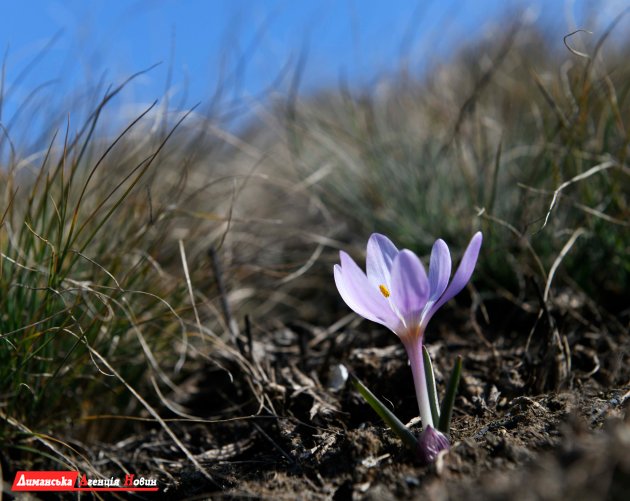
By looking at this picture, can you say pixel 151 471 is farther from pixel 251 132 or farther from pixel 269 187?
pixel 251 132

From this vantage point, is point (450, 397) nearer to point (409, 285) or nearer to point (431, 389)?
point (431, 389)

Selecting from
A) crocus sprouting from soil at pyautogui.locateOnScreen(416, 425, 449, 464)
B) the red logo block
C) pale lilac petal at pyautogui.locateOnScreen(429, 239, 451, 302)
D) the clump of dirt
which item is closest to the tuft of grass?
the clump of dirt

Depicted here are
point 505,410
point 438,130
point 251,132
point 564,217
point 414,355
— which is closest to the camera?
point 414,355

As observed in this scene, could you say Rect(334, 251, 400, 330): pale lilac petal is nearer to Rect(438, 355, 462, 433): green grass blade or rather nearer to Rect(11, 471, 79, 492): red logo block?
Rect(438, 355, 462, 433): green grass blade

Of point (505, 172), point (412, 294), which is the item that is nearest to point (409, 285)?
point (412, 294)

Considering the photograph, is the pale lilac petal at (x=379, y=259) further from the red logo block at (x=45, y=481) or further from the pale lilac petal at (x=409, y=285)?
the red logo block at (x=45, y=481)

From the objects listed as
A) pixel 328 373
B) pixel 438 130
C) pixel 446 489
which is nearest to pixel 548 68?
pixel 438 130
